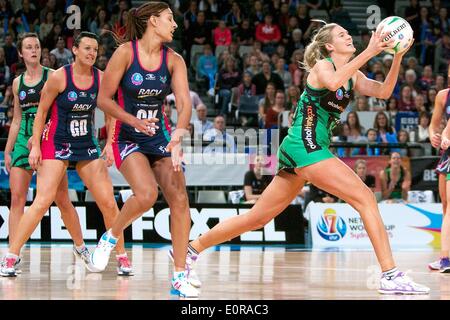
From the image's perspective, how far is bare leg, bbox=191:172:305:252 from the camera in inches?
305

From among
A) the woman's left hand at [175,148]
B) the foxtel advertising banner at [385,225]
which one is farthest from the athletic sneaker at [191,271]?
the foxtel advertising banner at [385,225]

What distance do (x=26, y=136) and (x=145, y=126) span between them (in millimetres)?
2629

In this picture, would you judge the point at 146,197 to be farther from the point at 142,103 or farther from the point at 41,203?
the point at 41,203

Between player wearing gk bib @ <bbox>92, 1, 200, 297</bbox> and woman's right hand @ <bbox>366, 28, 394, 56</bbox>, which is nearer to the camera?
woman's right hand @ <bbox>366, 28, 394, 56</bbox>

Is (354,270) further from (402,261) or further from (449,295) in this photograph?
(449,295)

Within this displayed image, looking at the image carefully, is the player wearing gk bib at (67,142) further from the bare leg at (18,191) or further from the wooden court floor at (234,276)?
the bare leg at (18,191)

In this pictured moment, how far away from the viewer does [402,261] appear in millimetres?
11227

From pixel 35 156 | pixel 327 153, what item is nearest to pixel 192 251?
pixel 327 153

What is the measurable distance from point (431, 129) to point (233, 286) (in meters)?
3.40

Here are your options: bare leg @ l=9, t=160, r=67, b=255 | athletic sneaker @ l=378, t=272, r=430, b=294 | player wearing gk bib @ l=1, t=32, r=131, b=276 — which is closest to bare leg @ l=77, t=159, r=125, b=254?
player wearing gk bib @ l=1, t=32, r=131, b=276

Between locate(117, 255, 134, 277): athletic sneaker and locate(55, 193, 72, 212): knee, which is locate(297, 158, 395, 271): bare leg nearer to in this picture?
locate(117, 255, 134, 277): athletic sneaker

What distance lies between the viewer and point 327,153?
7465 mm

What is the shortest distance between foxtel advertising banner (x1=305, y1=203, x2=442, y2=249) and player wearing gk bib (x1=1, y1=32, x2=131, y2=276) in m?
5.75

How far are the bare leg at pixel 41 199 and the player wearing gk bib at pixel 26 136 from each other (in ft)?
2.18
